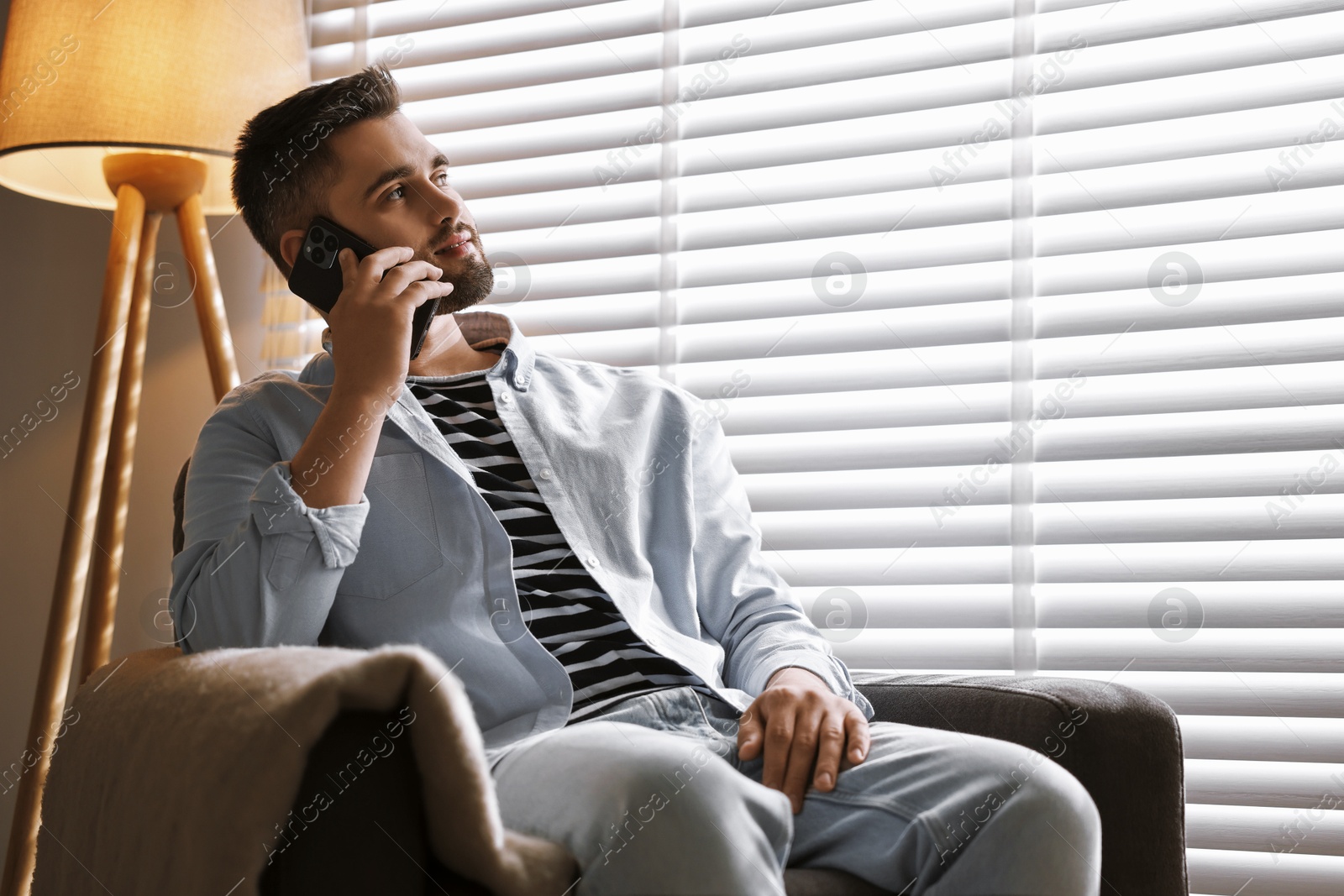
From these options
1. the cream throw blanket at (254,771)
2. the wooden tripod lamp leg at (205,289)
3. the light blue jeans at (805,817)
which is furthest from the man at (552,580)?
the wooden tripod lamp leg at (205,289)

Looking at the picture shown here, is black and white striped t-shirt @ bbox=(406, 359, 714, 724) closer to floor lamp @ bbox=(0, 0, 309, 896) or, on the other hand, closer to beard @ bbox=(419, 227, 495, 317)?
beard @ bbox=(419, 227, 495, 317)

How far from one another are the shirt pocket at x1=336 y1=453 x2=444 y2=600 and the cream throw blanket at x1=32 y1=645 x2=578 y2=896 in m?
0.32

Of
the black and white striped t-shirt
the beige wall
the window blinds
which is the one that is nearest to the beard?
the black and white striped t-shirt

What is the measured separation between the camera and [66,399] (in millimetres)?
2033

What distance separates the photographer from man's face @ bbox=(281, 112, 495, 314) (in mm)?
1314

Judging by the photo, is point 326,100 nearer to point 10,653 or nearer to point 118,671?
point 118,671

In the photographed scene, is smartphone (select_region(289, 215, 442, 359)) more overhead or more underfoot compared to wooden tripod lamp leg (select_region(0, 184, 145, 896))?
more overhead

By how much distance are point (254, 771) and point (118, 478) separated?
1097mm

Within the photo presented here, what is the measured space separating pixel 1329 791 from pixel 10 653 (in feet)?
7.16

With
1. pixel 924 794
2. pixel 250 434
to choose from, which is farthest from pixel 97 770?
pixel 924 794

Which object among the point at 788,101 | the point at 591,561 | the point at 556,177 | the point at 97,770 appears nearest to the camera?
the point at 97,770

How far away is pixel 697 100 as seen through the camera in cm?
169

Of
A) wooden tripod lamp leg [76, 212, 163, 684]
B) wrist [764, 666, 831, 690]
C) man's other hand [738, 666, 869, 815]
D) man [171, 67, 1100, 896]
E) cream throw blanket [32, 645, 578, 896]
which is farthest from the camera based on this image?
wooden tripod lamp leg [76, 212, 163, 684]

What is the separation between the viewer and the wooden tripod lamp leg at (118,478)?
152cm
